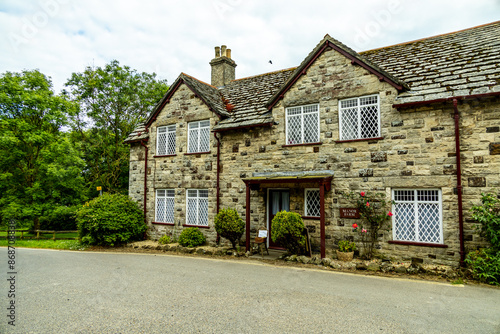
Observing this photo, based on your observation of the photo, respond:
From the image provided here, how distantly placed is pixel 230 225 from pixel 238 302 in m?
5.33

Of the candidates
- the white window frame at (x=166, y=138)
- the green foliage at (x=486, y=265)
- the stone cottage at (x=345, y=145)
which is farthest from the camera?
the white window frame at (x=166, y=138)

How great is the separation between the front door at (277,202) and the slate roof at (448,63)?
18.1 feet

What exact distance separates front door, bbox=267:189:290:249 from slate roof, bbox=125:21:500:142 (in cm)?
305

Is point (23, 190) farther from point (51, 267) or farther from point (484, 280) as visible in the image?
point (484, 280)

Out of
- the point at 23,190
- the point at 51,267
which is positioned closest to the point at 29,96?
the point at 23,190

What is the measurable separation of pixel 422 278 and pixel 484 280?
1.43 metres

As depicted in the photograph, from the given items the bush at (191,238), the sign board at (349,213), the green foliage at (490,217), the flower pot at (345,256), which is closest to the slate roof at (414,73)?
the green foliage at (490,217)

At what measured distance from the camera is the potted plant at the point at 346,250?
9.55 m

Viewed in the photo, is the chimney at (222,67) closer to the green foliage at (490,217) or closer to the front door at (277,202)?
the front door at (277,202)

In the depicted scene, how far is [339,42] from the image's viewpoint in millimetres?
11172

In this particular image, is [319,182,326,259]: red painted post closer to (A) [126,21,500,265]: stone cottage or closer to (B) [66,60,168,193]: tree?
(A) [126,21,500,265]: stone cottage

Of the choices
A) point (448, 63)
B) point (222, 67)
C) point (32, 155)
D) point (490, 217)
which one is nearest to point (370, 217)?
point (490, 217)

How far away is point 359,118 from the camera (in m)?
10.6

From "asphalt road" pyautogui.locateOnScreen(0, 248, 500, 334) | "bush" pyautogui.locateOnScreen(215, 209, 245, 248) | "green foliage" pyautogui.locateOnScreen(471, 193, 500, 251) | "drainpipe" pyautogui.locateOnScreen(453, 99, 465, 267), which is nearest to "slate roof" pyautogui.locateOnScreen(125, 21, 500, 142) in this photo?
"drainpipe" pyautogui.locateOnScreen(453, 99, 465, 267)
